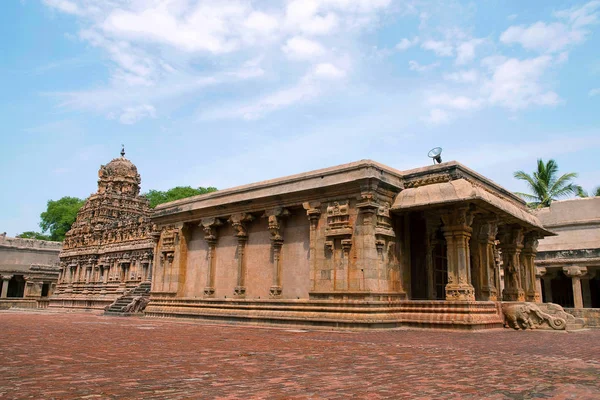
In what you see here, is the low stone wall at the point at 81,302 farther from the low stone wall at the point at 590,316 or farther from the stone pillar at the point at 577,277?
the low stone wall at the point at 590,316

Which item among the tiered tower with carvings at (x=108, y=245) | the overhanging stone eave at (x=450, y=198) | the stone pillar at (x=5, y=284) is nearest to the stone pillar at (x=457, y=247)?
the overhanging stone eave at (x=450, y=198)

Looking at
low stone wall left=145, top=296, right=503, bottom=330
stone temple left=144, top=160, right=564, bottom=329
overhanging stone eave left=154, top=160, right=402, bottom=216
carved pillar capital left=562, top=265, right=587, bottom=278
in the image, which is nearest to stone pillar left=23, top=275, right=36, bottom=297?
stone temple left=144, top=160, right=564, bottom=329

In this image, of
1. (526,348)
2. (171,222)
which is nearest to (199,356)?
(526,348)

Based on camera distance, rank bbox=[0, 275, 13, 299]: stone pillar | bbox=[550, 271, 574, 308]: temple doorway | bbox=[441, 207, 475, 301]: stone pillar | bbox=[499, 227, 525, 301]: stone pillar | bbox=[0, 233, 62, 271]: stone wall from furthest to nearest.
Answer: bbox=[0, 233, 62, 271]: stone wall
bbox=[0, 275, 13, 299]: stone pillar
bbox=[550, 271, 574, 308]: temple doorway
bbox=[499, 227, 525, 301]: stone pillar
bbox=[441, 207, 475, 301]: stone pillar

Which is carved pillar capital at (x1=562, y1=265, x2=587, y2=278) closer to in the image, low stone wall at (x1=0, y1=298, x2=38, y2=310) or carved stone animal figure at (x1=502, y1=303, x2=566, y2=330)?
carved stone animal figure at (x1=502, y1=303, x2=566, y2=330)

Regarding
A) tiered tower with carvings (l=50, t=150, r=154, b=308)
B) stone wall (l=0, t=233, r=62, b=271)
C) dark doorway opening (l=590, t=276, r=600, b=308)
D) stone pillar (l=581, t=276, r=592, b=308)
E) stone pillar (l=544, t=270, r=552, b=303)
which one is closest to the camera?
stone pillar (l=581, t=276, r=592, b=308)

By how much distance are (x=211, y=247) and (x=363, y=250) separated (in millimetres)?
7524

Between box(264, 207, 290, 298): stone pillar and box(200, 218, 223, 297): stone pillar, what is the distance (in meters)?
3.11

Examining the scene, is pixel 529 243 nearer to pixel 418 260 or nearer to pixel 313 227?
pixel 418 260

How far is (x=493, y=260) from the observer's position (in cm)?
1747

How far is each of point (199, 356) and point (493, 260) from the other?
1253 centimetres

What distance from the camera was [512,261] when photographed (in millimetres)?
18812

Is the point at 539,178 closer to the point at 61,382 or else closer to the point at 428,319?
the point at 428,319

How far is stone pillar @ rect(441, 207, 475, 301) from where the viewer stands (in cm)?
1433
